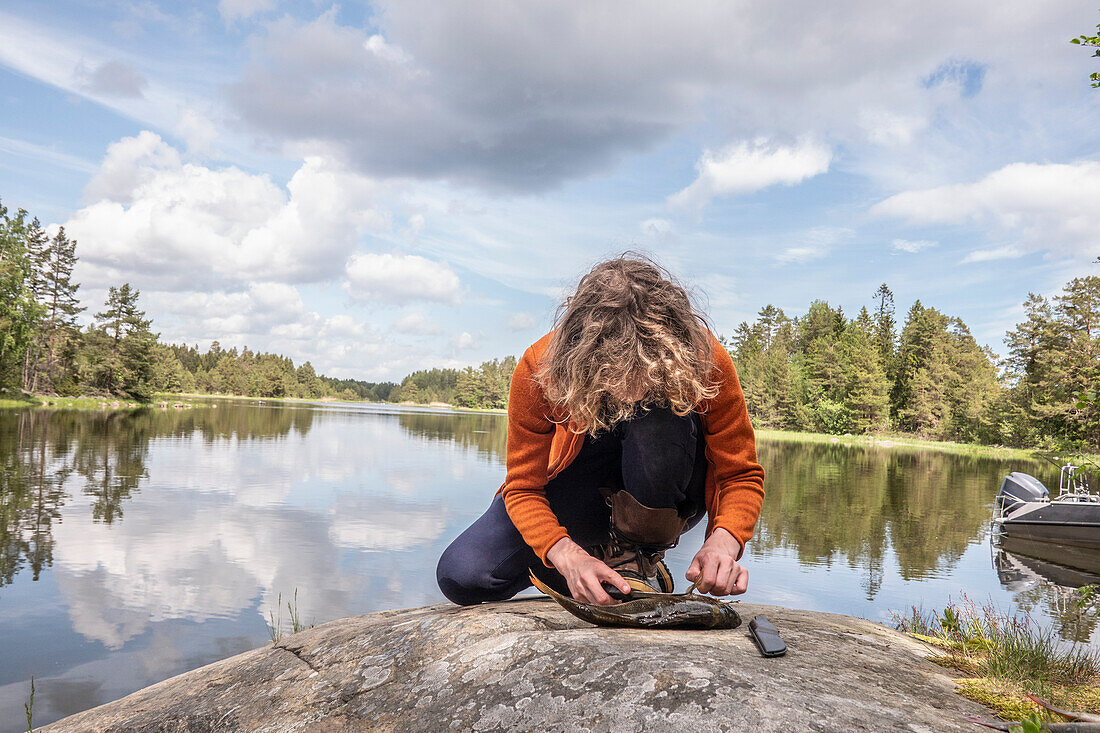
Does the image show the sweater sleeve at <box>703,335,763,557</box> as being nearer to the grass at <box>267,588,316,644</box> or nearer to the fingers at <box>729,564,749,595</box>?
the fingers at <box>729,564,749,595</box>

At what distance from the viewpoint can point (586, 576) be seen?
1997 mm

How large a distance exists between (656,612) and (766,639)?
0.36 meters

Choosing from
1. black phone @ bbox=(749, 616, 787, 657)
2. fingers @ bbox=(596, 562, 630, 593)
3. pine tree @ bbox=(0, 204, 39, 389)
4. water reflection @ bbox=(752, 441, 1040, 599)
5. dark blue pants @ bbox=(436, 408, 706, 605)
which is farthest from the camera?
pine tree @ bbox=(0, 204, 39, 389)

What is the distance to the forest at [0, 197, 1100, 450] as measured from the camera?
38.5m

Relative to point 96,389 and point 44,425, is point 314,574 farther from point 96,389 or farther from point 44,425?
point 96,389

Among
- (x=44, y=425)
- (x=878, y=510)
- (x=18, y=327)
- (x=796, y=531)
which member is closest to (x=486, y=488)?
(x=796, y=531)

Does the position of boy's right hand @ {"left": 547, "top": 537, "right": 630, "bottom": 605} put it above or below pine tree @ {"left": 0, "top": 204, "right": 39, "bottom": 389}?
below

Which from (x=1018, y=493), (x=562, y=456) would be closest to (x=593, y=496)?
(x=562, y=456)

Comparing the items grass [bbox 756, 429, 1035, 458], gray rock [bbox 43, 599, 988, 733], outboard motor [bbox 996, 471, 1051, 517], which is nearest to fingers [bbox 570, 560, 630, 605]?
gray rock [bbox 43, 599, 988, 733]

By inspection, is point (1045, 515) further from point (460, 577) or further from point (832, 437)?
point (832, 437)

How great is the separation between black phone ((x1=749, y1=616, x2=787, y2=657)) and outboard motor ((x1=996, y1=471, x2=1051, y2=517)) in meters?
13.4

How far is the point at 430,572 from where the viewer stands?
8297 millimetres

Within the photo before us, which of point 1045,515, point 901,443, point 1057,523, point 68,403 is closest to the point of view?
point 1057,523

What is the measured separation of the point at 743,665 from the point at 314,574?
754 centimetres
